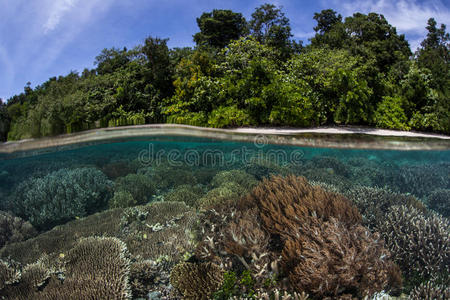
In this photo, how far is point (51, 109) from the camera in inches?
A: 439

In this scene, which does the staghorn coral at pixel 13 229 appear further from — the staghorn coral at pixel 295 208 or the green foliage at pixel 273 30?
the green foliage at pixel 273 30

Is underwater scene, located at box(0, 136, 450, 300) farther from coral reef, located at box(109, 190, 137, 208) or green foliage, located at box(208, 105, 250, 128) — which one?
green foliage, located at box(208, 105, 250, 128)

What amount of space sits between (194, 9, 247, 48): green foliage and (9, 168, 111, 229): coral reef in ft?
48.0

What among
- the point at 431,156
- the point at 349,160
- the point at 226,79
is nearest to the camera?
the point at 226,79

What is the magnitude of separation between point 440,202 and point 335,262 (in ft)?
31.2

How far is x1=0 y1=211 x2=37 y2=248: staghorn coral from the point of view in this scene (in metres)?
6.88

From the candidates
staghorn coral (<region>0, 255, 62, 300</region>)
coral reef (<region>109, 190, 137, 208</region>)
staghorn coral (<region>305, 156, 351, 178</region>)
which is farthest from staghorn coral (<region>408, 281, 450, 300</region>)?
staghorn coral (<region>305, 156, 351, 178</region>)

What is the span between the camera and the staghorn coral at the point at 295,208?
163 inches

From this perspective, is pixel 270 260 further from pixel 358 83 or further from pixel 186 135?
pixel 358 83

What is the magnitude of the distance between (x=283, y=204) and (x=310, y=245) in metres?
1.12

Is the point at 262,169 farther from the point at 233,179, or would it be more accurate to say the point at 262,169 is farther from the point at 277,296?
the point at 277,296

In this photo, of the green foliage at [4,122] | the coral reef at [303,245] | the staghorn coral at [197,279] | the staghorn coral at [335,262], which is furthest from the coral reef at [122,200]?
the green foliage at [4,122]

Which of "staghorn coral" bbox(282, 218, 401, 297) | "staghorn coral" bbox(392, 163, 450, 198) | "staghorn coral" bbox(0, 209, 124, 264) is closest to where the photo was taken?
"staghorn coral" bbox(282, 218, 401, 297)

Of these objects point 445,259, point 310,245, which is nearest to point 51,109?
point 310,245
